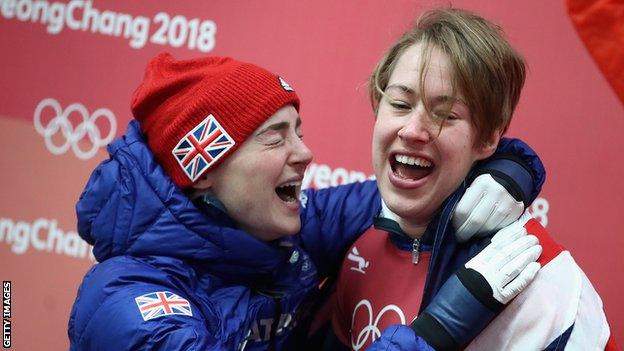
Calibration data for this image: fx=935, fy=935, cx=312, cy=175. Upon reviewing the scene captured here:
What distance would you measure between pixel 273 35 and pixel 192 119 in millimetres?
722

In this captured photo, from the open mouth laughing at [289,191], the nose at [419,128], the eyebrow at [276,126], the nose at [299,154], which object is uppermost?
the nose at [419,128]

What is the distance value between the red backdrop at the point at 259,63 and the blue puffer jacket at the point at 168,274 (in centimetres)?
52

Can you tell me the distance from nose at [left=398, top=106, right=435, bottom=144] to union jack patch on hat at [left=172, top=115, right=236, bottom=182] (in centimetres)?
37

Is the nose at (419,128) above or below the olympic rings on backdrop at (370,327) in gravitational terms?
above

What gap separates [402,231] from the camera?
6.40ft

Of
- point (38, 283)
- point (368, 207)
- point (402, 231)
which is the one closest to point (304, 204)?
point (368, 207)

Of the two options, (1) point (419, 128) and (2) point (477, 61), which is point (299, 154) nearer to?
(1) point (419, 128)

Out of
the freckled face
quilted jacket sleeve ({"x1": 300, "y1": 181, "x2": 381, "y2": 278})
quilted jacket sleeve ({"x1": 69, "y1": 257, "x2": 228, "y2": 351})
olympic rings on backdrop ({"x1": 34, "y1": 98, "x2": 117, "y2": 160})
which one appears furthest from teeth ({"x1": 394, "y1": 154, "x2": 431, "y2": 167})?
olympic rings on backdrop ({"x1": 34, "y1": 98, "x2": 117, "y2": 160})

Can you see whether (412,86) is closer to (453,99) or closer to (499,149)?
(453,99)

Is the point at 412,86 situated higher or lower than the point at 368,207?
higher

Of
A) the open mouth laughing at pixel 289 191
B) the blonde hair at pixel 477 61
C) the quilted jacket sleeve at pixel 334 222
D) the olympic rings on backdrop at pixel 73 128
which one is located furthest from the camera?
the olympic rings on backdrop at pixel 73 128

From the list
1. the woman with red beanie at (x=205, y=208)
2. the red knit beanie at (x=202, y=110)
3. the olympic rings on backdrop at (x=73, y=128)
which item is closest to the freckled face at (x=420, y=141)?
the woman with red beanie at (x=205, y=208)

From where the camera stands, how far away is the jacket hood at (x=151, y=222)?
6.15ft

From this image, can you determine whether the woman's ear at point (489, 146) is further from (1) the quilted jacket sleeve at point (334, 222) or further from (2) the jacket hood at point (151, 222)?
(2) the jacket hood at point (151, 222)
